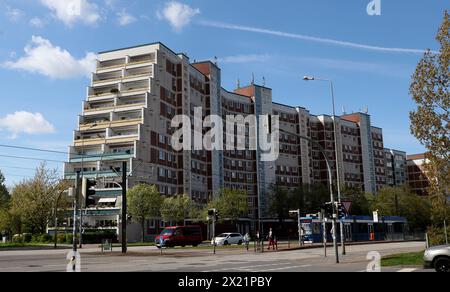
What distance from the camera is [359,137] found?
428 ft

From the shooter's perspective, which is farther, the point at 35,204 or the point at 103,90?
the point at 103,90

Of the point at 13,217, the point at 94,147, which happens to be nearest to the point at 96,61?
the point at 94,147

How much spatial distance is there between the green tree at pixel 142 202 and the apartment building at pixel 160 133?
2797mm

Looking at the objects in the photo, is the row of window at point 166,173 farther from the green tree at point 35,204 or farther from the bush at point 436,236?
the bush at point 436,236

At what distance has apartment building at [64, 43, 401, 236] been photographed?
7194cm

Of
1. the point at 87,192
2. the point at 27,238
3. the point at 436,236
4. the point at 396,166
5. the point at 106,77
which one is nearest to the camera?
the point at 87,192

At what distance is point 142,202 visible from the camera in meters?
64.0

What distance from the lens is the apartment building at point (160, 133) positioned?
71938 mm

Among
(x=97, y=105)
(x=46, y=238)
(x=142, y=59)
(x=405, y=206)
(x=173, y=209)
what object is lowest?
(x=46, y=238)

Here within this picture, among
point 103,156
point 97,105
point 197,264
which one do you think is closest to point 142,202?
point 103,156

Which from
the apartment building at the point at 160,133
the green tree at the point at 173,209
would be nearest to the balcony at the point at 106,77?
the apartment building at the point at 160,133

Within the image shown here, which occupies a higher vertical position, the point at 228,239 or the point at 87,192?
the point at 87,192

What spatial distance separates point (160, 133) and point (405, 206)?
5166cm

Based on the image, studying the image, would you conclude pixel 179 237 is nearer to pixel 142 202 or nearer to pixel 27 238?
pixel 142 202
